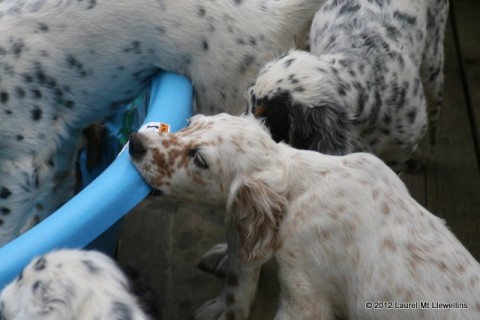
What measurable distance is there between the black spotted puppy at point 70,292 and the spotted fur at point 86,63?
999 mm

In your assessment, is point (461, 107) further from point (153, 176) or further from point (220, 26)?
point (153, 176)

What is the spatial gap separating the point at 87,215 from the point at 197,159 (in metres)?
0.38

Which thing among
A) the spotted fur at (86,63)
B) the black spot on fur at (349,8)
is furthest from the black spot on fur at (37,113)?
the black spot on fur at (349,8)

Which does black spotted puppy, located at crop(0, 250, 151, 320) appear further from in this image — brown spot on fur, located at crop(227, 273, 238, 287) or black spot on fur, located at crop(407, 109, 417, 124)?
black spot on fur, located at crop(407, 109, 417, 124)

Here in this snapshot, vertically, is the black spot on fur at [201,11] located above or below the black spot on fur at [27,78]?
above

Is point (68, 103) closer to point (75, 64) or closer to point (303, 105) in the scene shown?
point (75, 64)

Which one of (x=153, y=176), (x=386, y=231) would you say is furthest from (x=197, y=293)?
(x=386, y=231)

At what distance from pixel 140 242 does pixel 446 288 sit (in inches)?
63.1

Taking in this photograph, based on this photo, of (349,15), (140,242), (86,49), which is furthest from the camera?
(140,242)

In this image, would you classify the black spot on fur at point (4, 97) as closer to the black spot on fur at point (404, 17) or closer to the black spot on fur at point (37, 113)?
the black spot on fur at point (37, 113)

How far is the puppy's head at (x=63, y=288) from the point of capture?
209 centimetres

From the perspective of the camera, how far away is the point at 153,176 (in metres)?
2.76

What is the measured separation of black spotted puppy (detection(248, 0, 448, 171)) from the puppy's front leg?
0.49m

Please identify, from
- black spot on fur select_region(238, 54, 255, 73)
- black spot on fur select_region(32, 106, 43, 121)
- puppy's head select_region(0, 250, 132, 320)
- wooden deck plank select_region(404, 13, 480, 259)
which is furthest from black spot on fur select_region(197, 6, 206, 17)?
wooden deck plank select_region(404, 13, 480, 259)
